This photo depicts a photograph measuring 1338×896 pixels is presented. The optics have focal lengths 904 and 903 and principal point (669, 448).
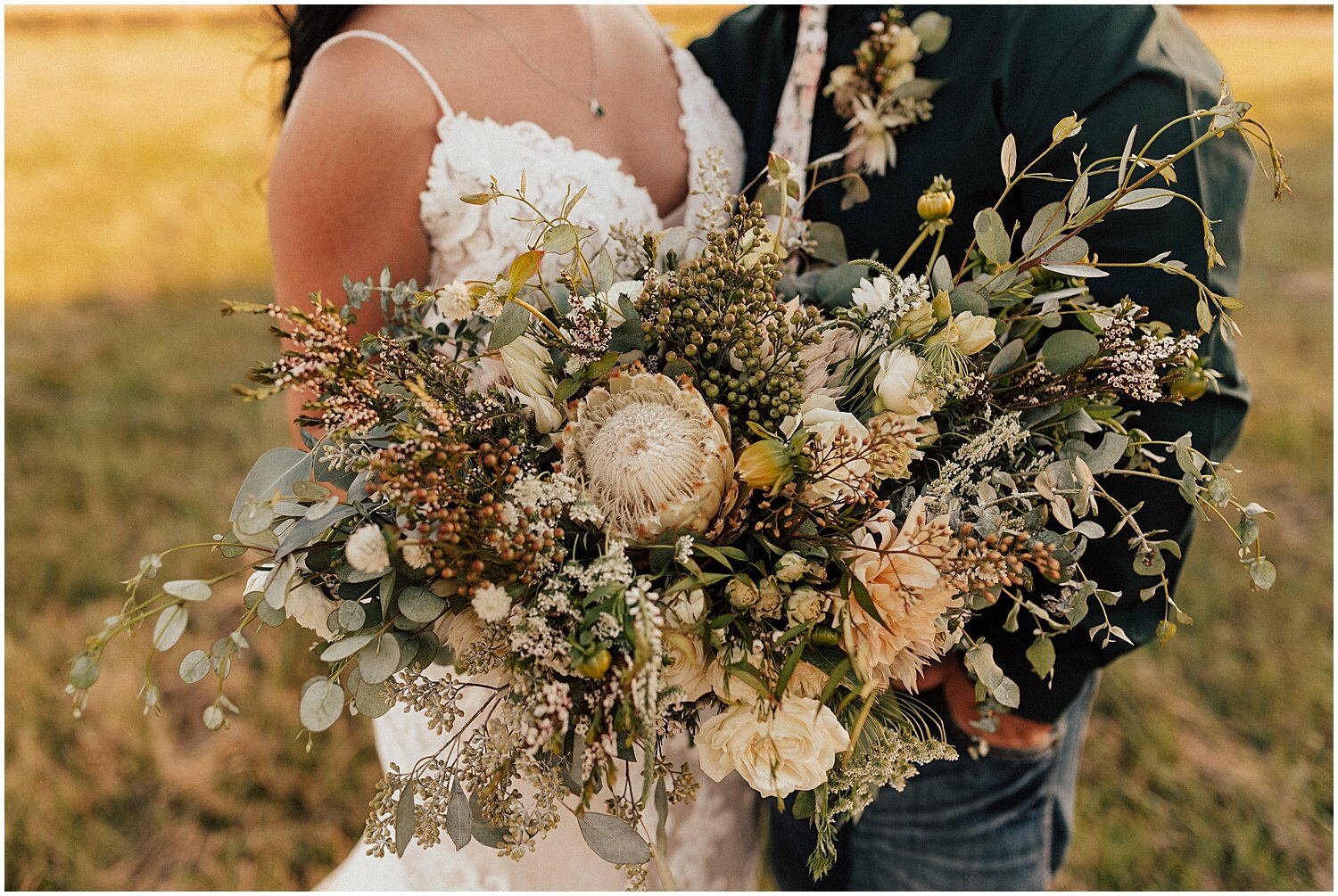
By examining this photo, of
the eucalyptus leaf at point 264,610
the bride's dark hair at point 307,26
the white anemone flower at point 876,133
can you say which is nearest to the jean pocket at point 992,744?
the white anemone flower at point 876,133

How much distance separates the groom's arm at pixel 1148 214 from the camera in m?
1.26

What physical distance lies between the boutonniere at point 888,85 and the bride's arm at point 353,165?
26.7 inches

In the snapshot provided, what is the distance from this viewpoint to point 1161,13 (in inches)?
53.9

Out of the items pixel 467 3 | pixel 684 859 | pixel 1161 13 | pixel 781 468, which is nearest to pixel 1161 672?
pixel 684 859

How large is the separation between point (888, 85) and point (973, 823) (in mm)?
1348

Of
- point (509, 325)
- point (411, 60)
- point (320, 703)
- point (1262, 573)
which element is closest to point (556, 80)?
point (411, 60)

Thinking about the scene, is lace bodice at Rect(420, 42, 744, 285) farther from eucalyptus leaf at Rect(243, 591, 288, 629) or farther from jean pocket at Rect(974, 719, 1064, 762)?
jean pocket at Rect(974, 719, 1064, 762)

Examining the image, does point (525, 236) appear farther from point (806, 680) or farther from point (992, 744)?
point (992, 744)

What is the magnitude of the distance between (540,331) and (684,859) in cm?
110

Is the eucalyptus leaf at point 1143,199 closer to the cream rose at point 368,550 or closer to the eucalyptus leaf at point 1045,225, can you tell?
the eucalyptus leaf at point 1045,225

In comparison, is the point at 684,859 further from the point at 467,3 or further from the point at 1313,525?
the point at 1313,525

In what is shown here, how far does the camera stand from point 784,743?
902 millimetres

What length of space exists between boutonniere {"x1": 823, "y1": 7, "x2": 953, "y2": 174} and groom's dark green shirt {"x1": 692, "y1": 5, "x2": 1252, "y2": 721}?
0.08 feet

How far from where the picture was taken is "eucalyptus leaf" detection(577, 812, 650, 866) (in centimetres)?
93
